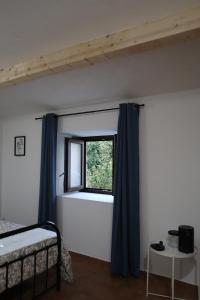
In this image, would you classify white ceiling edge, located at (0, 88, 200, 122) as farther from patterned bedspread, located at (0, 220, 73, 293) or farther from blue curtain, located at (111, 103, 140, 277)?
patterned bedspread, located at (0, 220, 73, 293)

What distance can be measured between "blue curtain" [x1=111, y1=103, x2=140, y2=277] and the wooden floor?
0.49ft

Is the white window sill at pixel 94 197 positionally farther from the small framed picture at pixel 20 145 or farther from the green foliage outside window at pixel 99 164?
the small framed picture at pixel 20 145

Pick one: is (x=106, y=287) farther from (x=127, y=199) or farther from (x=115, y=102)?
(x=115, y=102)

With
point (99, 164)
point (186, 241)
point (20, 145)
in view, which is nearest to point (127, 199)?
point (186, 241)

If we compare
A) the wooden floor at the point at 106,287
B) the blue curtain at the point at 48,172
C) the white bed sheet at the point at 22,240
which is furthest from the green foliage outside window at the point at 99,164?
the white bed sheet at the point at 22,240

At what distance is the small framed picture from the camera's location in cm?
419

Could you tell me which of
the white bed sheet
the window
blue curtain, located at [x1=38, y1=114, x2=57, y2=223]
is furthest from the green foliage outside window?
the white bed sheet

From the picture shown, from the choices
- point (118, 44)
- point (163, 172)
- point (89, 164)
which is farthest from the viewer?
point (89, 164)

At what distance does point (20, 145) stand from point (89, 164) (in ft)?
4.29

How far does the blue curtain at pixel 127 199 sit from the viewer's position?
9.29ft

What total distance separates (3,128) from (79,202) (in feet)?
7.44

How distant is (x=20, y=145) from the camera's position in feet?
13.9

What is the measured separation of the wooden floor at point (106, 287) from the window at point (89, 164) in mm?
1330

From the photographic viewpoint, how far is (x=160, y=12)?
138 cm
